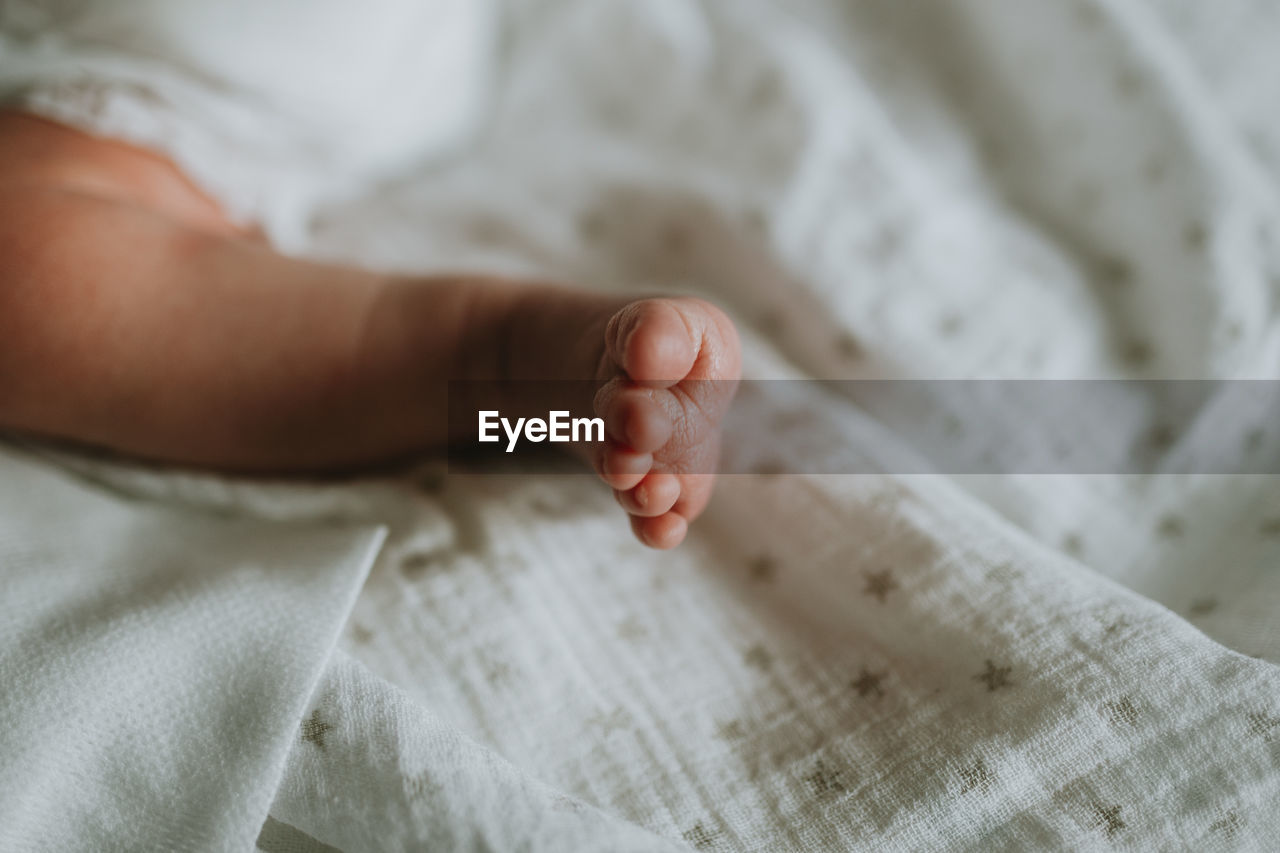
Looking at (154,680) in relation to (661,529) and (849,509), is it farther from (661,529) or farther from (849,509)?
(849,509)

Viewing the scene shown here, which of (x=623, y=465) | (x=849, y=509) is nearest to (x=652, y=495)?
(x=623, y=465)

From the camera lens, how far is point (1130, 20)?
0.60m

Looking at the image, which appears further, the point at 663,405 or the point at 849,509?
the point at 849,509

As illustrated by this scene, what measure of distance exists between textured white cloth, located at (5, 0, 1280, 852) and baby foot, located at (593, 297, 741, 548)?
0.32ft

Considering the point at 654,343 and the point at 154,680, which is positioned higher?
the point at 654,343

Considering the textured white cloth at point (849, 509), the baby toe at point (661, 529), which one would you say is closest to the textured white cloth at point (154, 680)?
the textured white cloth at point (849, 509)

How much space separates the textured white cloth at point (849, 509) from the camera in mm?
350

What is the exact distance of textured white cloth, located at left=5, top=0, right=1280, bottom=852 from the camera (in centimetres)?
35

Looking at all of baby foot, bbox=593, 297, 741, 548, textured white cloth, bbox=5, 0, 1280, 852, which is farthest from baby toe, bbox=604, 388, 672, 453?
textured white cloth, bbox=5, 0, 1280, 852

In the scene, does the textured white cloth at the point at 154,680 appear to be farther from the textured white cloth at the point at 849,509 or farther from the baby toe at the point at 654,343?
the baby toe at the point at 654,343

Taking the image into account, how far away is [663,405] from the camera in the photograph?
0.35m

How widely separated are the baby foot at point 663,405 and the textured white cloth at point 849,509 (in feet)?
0.32

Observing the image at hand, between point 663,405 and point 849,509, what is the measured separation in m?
0.15

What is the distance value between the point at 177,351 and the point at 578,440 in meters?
0.25
